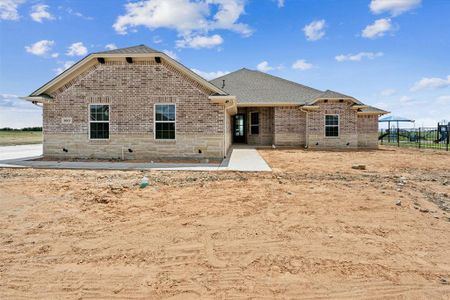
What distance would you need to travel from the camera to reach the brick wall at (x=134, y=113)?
44.3 feet

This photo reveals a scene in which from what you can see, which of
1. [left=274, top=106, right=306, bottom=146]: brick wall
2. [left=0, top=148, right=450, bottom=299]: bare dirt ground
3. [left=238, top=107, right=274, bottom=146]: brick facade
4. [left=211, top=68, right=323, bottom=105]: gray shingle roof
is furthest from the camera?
[left=238, top=107, right=274, bottom=146]: brick facade

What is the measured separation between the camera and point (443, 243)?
4.16 meters

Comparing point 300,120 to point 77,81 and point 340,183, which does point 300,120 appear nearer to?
point 340,183

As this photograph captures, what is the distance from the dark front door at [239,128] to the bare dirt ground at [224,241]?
58.3 feet

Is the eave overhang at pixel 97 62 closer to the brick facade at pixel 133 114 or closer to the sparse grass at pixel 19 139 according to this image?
the brick facade at pixel 133 114

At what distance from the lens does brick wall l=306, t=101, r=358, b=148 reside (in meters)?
21.0

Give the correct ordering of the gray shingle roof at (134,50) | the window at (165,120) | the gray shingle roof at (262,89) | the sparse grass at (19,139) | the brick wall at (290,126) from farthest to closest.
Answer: the sparse grass at (19,139), the gray shingle roof at (262,89), the brick wall at (290,126), the window at (165,120), the gray shingle roof at (134,50)

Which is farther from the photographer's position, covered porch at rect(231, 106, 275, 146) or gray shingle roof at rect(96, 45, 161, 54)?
covered porch at rect(231, 106, 275, 146)

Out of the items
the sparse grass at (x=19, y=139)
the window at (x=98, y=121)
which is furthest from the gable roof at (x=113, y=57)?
the sparse grass at (x=19, y=139)

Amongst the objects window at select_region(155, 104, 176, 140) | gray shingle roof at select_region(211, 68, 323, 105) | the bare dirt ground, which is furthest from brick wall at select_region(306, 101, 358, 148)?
the bare dirt ground

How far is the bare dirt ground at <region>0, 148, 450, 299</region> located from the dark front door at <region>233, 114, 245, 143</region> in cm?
1776

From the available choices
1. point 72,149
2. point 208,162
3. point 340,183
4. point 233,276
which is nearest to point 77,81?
point 72,149

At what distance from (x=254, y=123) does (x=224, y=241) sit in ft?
65.9

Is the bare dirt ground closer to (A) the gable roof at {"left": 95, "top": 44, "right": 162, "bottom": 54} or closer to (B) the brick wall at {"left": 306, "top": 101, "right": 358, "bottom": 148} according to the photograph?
(A) the gable roof at {"left": 95, "top": 44, "right": 162, "bottom": 54}
